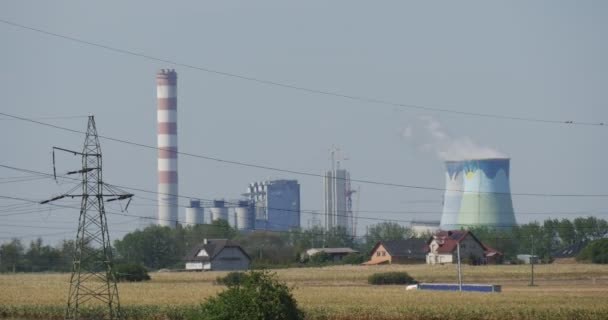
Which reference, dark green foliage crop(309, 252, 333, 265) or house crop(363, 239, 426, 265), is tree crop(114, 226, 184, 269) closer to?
dark green foliage crop(309, 252, 333, 265)

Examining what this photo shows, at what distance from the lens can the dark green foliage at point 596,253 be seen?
318ft

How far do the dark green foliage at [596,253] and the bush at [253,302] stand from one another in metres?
67.9

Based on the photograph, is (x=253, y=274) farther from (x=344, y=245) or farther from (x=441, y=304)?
(x=344, y=245)

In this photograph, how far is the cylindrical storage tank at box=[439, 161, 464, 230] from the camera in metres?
144

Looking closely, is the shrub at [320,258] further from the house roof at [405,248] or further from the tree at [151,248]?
the tree at [151,248]

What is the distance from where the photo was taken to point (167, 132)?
17662 centimetres

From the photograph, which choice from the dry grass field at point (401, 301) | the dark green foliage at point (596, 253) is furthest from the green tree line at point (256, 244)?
the dry grass field at point (401, 301)

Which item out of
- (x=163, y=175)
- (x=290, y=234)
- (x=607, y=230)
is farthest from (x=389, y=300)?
(x=163, y=175)

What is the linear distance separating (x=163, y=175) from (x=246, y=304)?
14708 centimetres

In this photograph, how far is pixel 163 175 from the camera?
178375 millimetres

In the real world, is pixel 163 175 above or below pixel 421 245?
above

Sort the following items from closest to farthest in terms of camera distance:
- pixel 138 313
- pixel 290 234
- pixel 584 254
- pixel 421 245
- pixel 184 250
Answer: pixel 138 313 < pixel 584 254 < pixel 421 245 < pixel 184 250 < pixel 290 234

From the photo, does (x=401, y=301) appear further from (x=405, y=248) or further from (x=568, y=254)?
(x=568, y=254)

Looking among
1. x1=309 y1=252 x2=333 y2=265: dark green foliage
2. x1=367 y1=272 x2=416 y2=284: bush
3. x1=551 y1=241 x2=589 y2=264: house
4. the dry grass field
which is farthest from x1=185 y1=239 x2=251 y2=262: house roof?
the dry grass field
